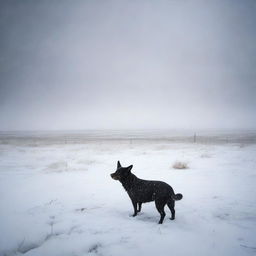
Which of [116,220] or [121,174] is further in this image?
[121,174]

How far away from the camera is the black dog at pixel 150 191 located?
414 centimetres

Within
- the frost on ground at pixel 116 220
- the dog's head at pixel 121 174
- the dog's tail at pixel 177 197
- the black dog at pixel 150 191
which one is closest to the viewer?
the frost on ground at pixel 116 220

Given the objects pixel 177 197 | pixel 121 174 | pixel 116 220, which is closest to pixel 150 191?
pixel 177 197

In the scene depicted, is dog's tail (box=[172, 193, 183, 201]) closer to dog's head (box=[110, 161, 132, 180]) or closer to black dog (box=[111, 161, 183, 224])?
black dog (box=[111, 161, 183, 224])

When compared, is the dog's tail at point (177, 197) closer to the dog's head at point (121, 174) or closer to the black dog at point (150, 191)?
the black dog at point (150, 191)

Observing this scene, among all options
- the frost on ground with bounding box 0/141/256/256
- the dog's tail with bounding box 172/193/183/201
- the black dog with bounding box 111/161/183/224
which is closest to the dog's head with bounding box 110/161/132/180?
the black dog with bounding box 111/161/183/224

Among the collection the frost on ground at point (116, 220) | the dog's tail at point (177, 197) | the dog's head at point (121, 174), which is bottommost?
the frost on ground at point (116, 220)

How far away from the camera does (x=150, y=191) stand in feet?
14.1

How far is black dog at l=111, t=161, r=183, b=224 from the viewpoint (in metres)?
4.14

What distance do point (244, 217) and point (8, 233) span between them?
6.05m

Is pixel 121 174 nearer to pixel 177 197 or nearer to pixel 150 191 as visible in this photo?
pixel 150 191

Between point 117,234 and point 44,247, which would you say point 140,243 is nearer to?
point 117,234

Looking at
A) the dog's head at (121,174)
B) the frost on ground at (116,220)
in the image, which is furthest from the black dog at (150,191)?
the frost on ground at (116,220)

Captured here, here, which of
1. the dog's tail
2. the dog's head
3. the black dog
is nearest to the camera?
the dog's tail
